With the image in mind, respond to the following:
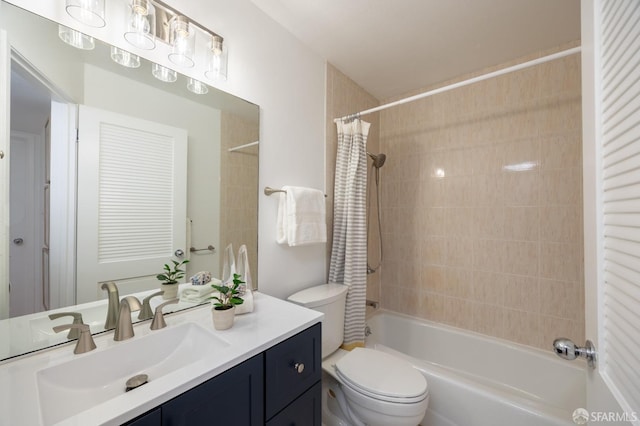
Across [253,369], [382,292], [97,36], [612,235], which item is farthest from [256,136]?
[382,292]

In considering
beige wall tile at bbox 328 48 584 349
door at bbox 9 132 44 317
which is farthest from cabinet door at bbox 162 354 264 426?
beige wall tile at bbox 328 48 584 349

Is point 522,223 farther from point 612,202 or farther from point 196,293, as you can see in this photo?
point 196,293

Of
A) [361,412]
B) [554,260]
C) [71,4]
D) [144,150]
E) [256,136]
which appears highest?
[71,4]

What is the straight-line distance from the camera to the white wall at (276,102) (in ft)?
4.16

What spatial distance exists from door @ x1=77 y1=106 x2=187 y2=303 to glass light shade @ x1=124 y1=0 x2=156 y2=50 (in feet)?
0.96

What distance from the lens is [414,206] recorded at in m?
2.27

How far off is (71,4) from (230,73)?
22.6 inches

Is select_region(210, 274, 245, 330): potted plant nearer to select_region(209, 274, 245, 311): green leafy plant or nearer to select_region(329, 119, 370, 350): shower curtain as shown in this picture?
select_region(209, 274, 245, 311): green leafy plant

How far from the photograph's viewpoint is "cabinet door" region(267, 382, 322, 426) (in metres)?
0.86

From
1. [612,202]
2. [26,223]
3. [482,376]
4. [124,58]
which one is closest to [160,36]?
[124,58]

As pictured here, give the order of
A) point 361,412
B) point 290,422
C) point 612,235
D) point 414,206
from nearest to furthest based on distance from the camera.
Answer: point 612,235 → point 290,422 → point 361,412 → point 414,206

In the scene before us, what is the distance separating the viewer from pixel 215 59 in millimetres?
1166

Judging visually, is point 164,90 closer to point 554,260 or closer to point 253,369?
point 253,369

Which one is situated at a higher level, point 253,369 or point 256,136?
point 256,136
